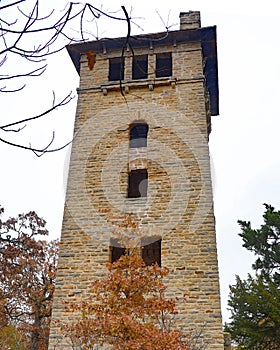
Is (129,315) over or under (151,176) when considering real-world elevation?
under

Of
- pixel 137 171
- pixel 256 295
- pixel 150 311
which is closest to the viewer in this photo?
pixel 150 311

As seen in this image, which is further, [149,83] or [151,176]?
[149,83]

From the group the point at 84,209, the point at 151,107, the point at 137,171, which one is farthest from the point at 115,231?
the point at 151,107

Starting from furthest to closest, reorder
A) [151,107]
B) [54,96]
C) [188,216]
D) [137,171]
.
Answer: [151,107] < [137,171] < [188,216] < [54,96]

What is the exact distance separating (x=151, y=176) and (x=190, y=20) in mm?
6672

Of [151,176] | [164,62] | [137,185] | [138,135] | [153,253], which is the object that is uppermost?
[164,62]

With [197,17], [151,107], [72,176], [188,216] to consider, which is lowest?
[188,216]

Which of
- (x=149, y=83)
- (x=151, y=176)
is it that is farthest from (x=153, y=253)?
(x=149, y=83)

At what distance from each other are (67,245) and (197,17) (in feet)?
30.7

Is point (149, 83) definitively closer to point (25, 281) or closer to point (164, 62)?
point (164, 62)

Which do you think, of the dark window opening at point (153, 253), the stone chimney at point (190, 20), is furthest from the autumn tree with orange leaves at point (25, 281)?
the stone chimney at point (190, 20)

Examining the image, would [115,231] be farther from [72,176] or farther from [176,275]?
[72,176]

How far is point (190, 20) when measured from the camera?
14.4 meters

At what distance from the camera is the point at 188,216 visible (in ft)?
33.7
